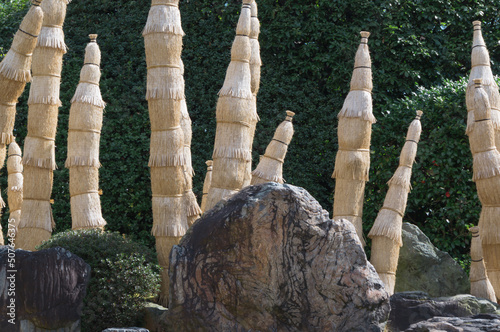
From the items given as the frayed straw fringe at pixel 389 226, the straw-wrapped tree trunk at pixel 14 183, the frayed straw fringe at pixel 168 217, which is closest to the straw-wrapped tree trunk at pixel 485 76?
the frayed straw fringe at pixel 389 226

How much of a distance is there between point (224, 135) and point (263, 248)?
1.31 metres

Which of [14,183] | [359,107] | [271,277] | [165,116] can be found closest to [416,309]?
[271,277]

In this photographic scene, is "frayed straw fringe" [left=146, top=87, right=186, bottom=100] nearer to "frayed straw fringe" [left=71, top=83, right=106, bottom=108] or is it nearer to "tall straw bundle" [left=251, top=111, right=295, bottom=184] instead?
"frayed straw fringe" [left=71, top=83, right=106, bottom=108]

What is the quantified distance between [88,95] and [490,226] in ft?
11.4

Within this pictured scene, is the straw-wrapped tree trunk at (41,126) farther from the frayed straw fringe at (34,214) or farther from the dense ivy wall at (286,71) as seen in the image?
the dense ivy wall at (286,71)

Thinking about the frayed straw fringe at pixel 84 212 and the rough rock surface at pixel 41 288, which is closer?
the rough rock surface at pixel 41 288

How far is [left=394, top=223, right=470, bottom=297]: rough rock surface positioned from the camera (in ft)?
19.6

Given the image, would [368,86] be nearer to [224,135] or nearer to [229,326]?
[224,135]

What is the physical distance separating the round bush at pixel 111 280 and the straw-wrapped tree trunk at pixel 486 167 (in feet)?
8.91

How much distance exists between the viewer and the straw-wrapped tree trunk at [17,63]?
447 centimetres

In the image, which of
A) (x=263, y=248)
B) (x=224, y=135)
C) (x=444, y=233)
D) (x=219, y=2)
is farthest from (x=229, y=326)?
(x=219, y=2)

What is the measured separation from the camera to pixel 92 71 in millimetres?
5027

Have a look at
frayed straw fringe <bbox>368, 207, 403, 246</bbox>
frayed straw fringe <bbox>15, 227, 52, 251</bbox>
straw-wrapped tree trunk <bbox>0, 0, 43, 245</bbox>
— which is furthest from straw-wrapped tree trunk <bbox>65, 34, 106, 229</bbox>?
frayed straw fringe <bbox>368, 207, 403, 246</bbox>

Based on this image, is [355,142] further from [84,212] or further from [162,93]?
[84,212]
